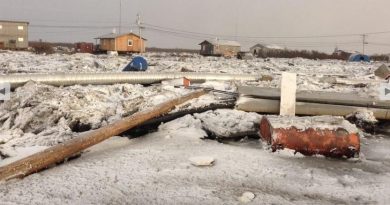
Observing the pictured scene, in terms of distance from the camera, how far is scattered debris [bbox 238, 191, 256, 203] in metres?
3.88

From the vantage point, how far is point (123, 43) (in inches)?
2041

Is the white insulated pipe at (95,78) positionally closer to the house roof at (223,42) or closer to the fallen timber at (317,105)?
the fallen timber at (317,105)

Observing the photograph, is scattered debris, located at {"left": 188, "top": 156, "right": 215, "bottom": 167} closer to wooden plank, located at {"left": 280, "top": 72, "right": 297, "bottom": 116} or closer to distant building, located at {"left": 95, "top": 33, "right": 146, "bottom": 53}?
wooden plank, located at {"left": 280, "top": 72, "right": 297, "bottom": 116}

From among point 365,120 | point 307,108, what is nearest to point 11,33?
point 307,108

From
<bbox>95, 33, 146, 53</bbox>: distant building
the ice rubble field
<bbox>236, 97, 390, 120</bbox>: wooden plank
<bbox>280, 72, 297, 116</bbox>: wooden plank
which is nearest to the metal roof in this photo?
<bbox>95, 33, 146, 53</bbox>: distant building

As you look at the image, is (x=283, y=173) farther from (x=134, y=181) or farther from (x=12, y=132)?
(x=12, y=132)

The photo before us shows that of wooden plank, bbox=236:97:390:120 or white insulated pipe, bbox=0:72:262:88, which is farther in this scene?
white insulated pipe, bbox=0:72:262:88

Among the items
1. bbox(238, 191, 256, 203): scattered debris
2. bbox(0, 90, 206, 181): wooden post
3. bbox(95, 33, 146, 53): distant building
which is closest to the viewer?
bbox(238, 191, 256, 203): scattered debris

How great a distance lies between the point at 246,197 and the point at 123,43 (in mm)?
49648

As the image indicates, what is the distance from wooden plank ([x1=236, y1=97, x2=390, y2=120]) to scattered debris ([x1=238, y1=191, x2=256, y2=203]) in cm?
387

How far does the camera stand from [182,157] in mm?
5191

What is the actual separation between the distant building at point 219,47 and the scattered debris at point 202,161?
196 ft

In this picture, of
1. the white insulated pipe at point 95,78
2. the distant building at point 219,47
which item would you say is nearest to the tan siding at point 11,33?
the distant building at point 219,47

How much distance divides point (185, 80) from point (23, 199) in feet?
24.3
